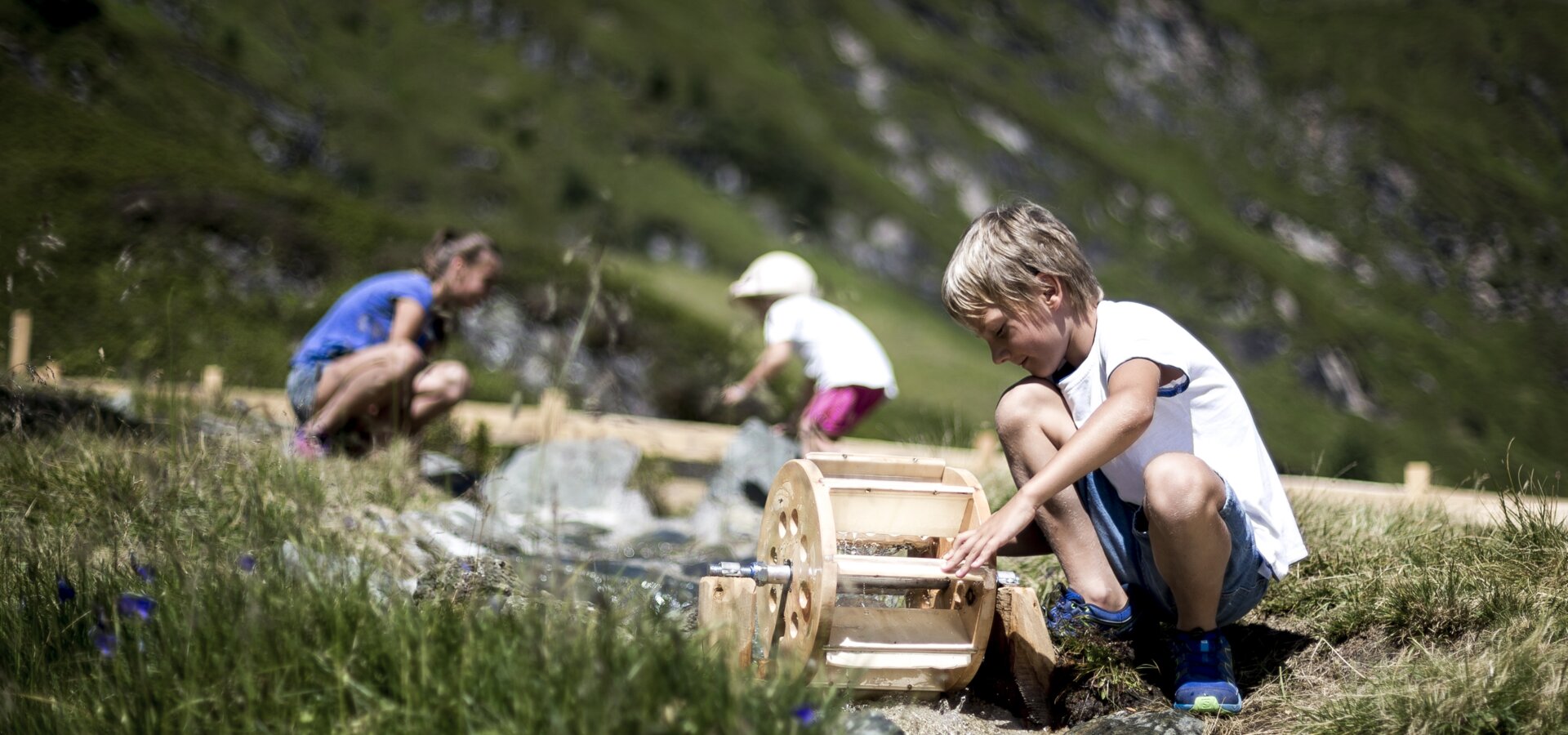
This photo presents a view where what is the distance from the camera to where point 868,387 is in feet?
23.7

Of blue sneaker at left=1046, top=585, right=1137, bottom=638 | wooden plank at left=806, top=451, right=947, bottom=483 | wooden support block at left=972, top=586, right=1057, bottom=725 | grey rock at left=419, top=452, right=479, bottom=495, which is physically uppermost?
wooden plank at left=806, top=451, right=947, bottom=483

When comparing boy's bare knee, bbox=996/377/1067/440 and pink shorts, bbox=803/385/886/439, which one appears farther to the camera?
pink shorts, bbox=803/385/886/439

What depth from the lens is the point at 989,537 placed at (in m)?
2.81

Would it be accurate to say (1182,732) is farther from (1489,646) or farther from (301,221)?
(301,221)

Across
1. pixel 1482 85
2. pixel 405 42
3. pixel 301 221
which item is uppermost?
pixel 1482 85

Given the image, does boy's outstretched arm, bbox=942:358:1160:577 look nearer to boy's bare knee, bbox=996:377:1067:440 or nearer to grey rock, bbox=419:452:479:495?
boy's bare knee, bbox=996:377:1067:440

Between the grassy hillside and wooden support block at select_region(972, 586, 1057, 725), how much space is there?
136 centimetres

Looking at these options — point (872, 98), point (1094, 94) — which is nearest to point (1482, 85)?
point (1094, 94)

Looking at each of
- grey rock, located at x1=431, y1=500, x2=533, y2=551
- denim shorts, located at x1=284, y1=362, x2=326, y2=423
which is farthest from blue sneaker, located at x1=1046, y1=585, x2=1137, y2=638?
denim shorts, located at x1=284, y1=362, x2=326, y2=423

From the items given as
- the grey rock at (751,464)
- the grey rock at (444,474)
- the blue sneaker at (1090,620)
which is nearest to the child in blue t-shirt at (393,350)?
the grey rock at (444,474)

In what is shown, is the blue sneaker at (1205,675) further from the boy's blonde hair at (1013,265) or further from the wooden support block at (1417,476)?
the wooden support block at (1417,476)

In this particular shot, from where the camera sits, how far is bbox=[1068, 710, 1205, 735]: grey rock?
9.32 ft

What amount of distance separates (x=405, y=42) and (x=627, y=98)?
13.7 m

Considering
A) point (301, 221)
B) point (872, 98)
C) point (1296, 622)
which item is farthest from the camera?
point (872, 98)
